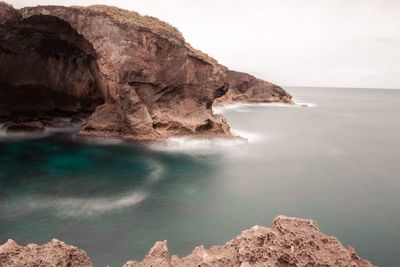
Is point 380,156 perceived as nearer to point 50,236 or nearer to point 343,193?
point 343,193

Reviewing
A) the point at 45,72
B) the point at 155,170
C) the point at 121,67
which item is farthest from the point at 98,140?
the point at 45,72

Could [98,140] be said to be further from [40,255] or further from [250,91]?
[250,91]

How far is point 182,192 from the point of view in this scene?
19.5 meters

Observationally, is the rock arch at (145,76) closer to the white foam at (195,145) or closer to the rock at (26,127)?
the white foam at (195,145)

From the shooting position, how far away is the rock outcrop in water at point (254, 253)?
243 inches

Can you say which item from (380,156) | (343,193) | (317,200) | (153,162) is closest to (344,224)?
(317,200)

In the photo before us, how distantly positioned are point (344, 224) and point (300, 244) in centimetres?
1055

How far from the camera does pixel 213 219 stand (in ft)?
51.9

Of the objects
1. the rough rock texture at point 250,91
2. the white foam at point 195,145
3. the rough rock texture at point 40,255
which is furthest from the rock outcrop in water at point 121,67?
the rough rock texture at point 250,91

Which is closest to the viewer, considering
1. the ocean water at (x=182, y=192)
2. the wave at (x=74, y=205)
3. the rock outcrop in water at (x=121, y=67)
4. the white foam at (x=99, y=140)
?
the ocean water at (x=182, y=192)

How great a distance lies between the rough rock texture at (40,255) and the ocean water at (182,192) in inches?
218

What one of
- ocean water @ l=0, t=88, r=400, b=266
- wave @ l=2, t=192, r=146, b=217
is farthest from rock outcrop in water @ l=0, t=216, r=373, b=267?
wave @ l=2, t=192, r=146, b=217

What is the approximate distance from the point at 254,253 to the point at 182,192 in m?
13.5

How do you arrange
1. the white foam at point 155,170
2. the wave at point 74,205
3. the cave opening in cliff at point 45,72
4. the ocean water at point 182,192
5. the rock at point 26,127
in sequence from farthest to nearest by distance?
the rock at point 26,127, the cave opening in cliff at point 45,72, the white foam at point 155,170, the wave at point 74,205, the ocean water at point 182,192
